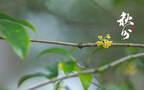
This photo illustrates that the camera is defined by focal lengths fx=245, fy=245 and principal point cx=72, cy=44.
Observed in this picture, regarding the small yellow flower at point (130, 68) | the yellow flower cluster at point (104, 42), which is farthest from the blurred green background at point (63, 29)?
the yellow flower cluster at point (104, 42)

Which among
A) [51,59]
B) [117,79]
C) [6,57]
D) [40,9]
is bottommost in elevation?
[117,79]

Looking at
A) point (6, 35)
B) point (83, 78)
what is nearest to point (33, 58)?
point (83, 78)

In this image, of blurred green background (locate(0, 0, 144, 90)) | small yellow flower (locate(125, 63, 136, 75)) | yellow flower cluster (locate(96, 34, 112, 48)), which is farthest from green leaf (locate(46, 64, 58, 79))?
small yellow flower (locate(125, 63, 136, 75))

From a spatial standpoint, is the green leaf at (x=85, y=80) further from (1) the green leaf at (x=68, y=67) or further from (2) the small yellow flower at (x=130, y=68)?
(2) the small yellow flower at (x=130, y=68)

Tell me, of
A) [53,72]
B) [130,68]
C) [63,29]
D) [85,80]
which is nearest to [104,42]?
[85,80]

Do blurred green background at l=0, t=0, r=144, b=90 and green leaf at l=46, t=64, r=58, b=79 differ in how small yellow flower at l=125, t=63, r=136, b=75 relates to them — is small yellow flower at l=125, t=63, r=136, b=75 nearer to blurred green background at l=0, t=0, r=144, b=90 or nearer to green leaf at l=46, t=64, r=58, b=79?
blurred green background at l=0, t=0, r=144, b=90

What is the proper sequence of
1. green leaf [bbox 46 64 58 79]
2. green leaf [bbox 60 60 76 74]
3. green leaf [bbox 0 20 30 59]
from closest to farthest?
green leaf [bbox 0 20 30 59] → green leaf [bbox 60 60 76 74] → green leaf [bbox 46 64 58 79]

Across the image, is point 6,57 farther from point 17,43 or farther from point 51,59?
point 17,43
